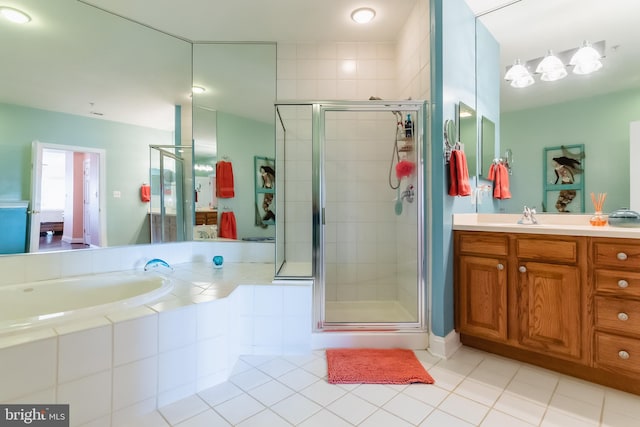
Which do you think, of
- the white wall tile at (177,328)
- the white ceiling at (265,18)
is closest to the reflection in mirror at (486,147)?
the white ceiling at (265,18)

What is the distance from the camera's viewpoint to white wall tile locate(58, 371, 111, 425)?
1099 millimetres

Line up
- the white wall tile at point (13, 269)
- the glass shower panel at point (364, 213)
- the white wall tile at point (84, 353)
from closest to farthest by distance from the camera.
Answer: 1. the white wall tile at point (84, 353)
2. the white wall tile at point (13, 269)
3. the glass shower panel at point (364, 213)

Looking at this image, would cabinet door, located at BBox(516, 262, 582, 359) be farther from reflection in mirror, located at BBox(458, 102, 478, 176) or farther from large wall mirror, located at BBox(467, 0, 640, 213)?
reflection in mirror, located at BBox(458, 102, 478, 176)

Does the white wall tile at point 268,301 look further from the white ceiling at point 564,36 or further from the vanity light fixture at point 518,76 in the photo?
the vanity light fixture at point 518,76

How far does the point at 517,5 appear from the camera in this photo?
196cm

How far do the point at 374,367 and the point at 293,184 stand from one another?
1.65 meters

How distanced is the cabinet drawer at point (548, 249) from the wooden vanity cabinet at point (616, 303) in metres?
0.09

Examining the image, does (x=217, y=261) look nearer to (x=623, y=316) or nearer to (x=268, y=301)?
(x=268, y=301)

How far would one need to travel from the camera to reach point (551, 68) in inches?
77.0

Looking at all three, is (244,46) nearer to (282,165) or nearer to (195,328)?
(282,165)

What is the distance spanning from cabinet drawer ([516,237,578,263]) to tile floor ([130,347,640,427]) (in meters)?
0.69

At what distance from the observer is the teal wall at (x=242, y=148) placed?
2.55 metres

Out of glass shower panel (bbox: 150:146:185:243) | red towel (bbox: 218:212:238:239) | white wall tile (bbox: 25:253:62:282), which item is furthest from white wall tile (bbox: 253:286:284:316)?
white wall tile (bbox: 25:253:62:282)

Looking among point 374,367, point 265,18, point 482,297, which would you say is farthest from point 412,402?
point 265,18
